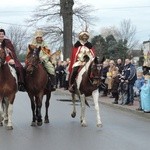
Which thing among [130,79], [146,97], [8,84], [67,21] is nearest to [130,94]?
[130,79]

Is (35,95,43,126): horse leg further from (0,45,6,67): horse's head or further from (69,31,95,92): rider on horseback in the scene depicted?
(0,45,6,67): horse's head

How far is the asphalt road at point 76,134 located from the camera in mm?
10062

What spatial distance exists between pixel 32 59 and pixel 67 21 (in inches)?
1038

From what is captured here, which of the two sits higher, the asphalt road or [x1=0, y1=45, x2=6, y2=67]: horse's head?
[x1=0, y1=45, x2=6, y2=67]: horse's head

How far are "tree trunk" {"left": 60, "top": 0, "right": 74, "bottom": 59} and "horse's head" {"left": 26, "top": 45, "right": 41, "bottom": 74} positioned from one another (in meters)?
25.9

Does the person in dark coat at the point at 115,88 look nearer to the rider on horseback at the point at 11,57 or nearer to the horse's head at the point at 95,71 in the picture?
the horse's head at the point at 95,71

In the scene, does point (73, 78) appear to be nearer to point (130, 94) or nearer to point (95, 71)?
Result: point (95, 71)

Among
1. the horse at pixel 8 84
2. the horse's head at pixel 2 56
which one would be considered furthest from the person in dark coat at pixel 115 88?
the horse's head at pixel 2 56

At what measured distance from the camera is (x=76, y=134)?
11648mm

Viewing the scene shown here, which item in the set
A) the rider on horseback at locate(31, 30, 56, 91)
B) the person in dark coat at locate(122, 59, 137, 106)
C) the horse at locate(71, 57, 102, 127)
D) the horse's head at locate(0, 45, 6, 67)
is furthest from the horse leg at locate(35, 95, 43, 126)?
the person in dark coat at locate(122, 59, 137, 106)

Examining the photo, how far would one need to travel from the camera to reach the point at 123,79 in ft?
65.3

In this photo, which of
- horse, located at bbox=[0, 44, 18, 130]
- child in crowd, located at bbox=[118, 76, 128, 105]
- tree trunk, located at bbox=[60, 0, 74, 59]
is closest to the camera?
horse, located at bbox=[0, 44, 18, 130]

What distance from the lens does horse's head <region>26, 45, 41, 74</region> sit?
1264 centimetres

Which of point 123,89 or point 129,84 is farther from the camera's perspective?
point 123,89
